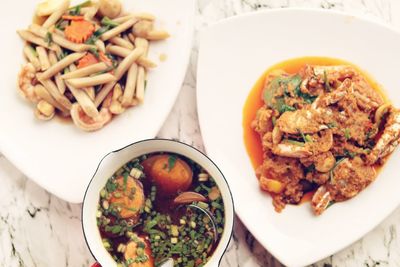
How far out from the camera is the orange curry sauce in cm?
230

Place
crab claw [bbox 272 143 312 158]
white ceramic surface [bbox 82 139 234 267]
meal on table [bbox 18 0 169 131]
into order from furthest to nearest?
meal on table [bbox 18 0 169 131] → crab claw [bbox 272 143 312 158] → white ceramic surface [bbox 82 139 234 267]

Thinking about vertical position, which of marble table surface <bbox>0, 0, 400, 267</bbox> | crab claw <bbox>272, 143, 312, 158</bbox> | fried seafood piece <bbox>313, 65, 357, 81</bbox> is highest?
fried seafood piece <bbox>313, 65, 357, 81</bbox>

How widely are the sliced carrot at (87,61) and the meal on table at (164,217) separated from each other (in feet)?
1.77

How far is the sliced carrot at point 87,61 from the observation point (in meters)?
2.26

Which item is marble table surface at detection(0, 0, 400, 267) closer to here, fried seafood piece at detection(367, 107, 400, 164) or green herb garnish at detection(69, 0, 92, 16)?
fried seafood piece at detection(367, 107, 400, 164)

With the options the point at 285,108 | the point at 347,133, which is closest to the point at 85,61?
the point at 285,108

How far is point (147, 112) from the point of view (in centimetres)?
224

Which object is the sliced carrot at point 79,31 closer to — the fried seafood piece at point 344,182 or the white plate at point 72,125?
the white plate at point 72,125

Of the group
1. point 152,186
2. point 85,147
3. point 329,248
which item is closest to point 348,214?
point 329,248

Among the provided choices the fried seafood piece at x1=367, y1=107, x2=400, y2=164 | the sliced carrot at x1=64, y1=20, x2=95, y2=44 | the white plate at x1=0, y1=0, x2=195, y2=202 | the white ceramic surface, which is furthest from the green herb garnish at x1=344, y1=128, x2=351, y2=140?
the sliced carrot at x1=64, y1=20, x2=95, y2=44

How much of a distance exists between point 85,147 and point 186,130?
0.43m

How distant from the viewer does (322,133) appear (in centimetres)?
215

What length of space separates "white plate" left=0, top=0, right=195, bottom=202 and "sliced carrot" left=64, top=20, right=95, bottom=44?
0.62 feet

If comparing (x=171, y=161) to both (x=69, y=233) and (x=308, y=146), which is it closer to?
(x=308, y=146)
